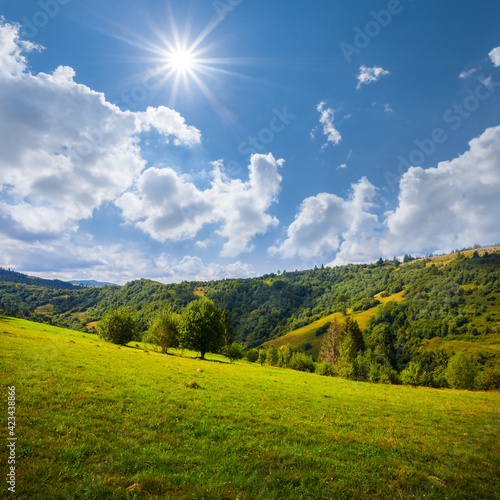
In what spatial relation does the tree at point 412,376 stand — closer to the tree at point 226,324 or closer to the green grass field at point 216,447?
the tree at point 226,324

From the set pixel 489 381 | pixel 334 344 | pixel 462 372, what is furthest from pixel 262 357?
pixel 489 381

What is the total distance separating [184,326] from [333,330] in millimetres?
65276

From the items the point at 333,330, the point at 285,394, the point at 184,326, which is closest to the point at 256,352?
the point at 333,330

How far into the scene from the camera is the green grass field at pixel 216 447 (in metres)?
7.68

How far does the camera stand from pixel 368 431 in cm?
1459

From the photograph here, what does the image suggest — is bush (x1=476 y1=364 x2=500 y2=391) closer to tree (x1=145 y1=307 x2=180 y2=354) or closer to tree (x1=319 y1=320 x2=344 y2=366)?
tree (x1=319 y1=320 x2=344 y2=366)

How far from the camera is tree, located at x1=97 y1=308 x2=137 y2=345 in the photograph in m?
70.0

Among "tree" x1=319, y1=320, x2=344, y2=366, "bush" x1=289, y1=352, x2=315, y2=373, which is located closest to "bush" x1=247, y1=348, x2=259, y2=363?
"bush" x1=289, y1=352, x2=315, y2=373

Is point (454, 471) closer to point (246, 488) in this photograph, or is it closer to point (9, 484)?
point (246, 488)

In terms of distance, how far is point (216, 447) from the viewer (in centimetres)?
1027

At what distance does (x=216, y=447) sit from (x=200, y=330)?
161ft

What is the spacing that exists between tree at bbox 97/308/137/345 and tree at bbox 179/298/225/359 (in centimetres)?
2405

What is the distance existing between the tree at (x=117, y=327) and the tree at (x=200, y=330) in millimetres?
24052

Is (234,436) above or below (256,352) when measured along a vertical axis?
above
